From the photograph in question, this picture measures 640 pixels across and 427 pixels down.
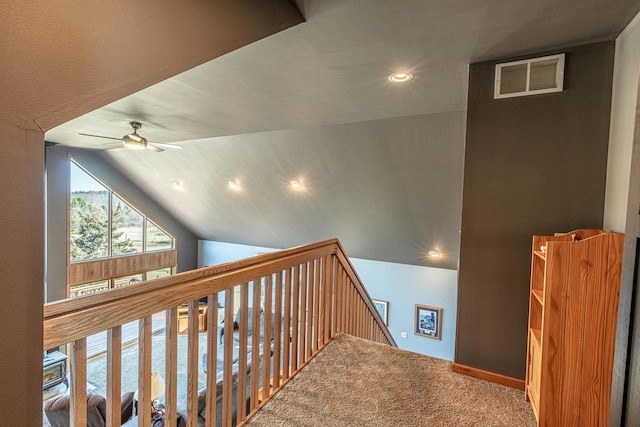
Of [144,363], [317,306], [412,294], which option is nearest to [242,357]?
[144,363]

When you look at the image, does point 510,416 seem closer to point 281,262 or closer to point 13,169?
point 281,262

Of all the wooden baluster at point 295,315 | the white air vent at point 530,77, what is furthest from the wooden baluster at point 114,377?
the white air vent at point 530,77

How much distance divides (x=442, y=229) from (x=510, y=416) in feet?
14.9

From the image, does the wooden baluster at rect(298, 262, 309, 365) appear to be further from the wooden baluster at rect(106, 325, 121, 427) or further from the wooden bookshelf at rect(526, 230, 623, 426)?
the wooden bookshelf at rect(526, 230, 623, 426)

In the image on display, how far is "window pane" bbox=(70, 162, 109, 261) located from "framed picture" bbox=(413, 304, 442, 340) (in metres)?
8.18

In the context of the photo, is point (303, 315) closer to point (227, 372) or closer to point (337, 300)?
point (337, 300)

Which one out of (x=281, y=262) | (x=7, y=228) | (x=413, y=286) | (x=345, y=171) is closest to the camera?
(x=7, y=228)

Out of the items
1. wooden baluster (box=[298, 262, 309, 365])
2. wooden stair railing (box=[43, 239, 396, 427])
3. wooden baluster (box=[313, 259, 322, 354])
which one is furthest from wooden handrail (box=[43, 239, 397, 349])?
Result: wooden baluster (box=[313, 259, 322, 354])

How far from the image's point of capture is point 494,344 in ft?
7.26

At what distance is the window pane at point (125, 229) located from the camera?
327 inches

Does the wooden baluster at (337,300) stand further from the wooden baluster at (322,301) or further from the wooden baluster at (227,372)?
the wooden baluster at (227,372)

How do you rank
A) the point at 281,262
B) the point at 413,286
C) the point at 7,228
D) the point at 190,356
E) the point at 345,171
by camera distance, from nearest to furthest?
the point at 7,228
the point at 190,356
the point at 281,262
the point at 345,171
the point at 413,286

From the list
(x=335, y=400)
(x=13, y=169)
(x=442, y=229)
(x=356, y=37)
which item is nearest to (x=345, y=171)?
(x=442, y=229)

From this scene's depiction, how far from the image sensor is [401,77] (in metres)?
2.36
